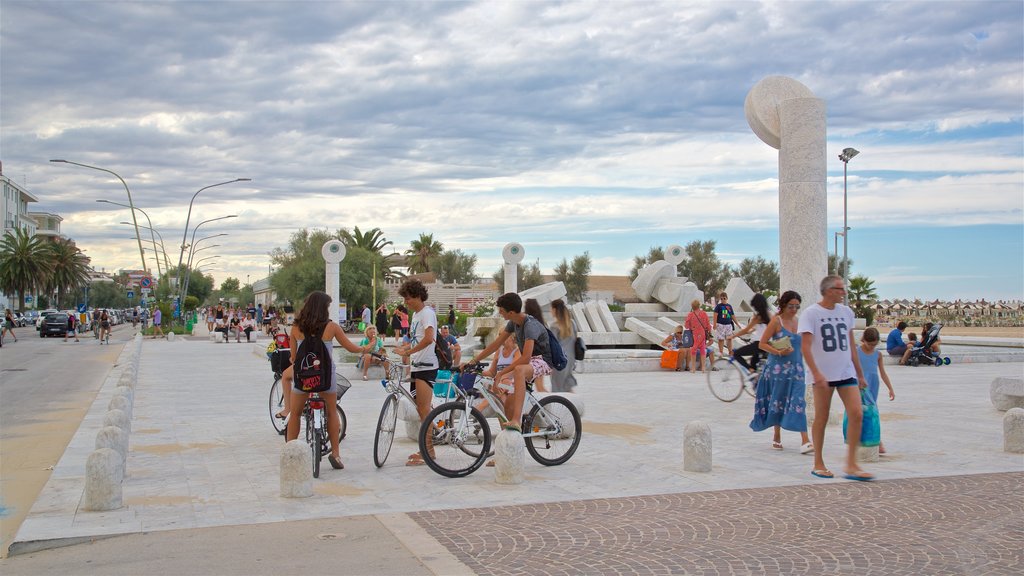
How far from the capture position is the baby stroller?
22.2m

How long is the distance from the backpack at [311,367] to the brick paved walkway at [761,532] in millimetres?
1869

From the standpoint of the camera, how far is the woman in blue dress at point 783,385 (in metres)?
9.13

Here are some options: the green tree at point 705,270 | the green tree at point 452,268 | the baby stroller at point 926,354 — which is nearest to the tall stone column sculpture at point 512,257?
the baby stroller at point 926,354

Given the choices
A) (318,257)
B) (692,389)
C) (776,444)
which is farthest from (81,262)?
(776,444)

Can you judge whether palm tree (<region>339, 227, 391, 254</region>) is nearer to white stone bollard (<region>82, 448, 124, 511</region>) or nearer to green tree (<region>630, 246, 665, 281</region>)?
green tree (<region>630, 246, 665, 281</region>)

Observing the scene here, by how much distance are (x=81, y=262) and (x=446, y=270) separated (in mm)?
38076

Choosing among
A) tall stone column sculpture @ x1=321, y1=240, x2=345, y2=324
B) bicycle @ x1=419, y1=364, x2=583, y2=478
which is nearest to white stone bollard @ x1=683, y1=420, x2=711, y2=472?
bicycle @ x1=419, y1=364, x2=583, y2=478

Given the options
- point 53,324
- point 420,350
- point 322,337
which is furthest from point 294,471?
point 53,324

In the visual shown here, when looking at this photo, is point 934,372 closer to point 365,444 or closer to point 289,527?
point 365,444

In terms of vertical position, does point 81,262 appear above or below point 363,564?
above

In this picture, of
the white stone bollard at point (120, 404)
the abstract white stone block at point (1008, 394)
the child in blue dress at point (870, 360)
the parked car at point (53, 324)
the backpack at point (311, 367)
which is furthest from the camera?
the parked car at point (53, 324)

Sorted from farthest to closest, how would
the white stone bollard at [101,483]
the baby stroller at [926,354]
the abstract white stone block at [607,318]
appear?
the abstract white stone block at [607,318] < the baby stroller at [926,354] < the white stone bollard at [101,483]

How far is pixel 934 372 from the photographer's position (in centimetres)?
2017

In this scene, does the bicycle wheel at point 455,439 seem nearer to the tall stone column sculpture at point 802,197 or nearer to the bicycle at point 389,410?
the bicycle at point 389,410
